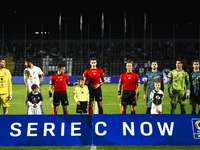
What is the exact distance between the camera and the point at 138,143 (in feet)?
16.3

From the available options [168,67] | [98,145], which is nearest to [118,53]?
[168,67]

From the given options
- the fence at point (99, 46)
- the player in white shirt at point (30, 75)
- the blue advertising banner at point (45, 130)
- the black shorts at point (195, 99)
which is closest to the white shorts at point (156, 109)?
the black shorts at point (195, 99)

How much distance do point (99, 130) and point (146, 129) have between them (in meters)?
0.90

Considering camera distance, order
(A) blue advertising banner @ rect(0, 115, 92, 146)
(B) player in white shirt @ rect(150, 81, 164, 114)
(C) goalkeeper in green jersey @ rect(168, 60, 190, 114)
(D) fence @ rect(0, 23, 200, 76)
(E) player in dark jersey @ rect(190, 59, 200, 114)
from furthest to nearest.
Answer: (D) fence @ rect(0, 23, 200, 76)
(E) player in dark jersey @ rect(190, 59, 200, 114)
(C) goalkeeper in green jersey @ rect(168, 60, 190, 114)
(B) player in white shirt @ rect(150, 81, 164, 114)
(A) blue advertising banner @ rect(0, 115, 92, 146)

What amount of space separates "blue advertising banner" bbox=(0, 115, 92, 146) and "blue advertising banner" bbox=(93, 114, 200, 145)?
0.25 m

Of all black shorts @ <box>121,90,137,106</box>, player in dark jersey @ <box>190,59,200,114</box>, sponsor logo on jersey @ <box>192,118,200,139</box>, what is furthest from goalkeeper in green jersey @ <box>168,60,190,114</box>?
sponsor logo on jersey @ <box>192,118,200,139</box>

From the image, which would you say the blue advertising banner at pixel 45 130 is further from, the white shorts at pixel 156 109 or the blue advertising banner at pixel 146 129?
the white shorts at pixel 156 109

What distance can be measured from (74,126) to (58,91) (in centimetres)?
277

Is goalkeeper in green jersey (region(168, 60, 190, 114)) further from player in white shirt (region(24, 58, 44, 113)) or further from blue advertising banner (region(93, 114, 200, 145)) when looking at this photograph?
player in white shirt (region(24, 58, 44, 113))

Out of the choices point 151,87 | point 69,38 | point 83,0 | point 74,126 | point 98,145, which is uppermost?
point 83,0

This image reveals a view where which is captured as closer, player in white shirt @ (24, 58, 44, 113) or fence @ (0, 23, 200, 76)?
player in white shirt @ (24, 58, 44, 113)

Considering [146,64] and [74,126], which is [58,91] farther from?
[146,64]

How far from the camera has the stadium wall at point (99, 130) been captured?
4.96 m

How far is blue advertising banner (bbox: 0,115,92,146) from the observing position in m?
4.95
